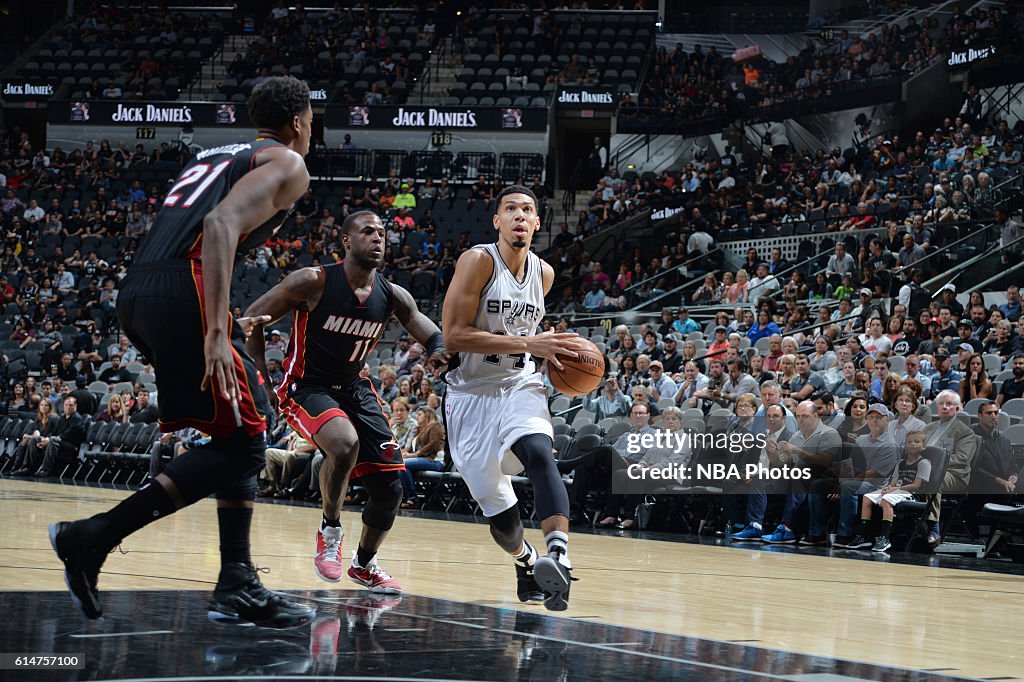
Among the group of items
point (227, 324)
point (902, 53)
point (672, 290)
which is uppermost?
point (902, 53)

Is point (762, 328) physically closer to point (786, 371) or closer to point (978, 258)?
point (786, 371)

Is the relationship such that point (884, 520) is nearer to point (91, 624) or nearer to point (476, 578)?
point (476, 578)

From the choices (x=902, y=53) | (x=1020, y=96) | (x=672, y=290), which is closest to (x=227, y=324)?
(x=672, y=290)

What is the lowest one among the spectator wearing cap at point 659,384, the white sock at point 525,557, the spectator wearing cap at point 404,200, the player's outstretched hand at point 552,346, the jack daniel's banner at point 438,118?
the white sock at point 525,557

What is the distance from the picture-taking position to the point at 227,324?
365cm

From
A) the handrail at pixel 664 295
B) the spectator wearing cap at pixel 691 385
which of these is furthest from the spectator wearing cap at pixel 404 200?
the spectator wearing cap at pixel 691 385

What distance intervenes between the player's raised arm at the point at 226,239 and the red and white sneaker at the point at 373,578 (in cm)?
221

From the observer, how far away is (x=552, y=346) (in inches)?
198

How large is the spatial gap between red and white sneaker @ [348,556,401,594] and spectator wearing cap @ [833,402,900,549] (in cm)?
483

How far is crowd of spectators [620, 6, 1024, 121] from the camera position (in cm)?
2406

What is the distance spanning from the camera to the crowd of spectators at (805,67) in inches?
947

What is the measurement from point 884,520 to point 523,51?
22.2 meters

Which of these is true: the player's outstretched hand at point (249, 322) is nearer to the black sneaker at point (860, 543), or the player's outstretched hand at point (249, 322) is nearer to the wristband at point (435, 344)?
the wristband at point (435, 344)

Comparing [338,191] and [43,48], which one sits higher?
[43,48]
